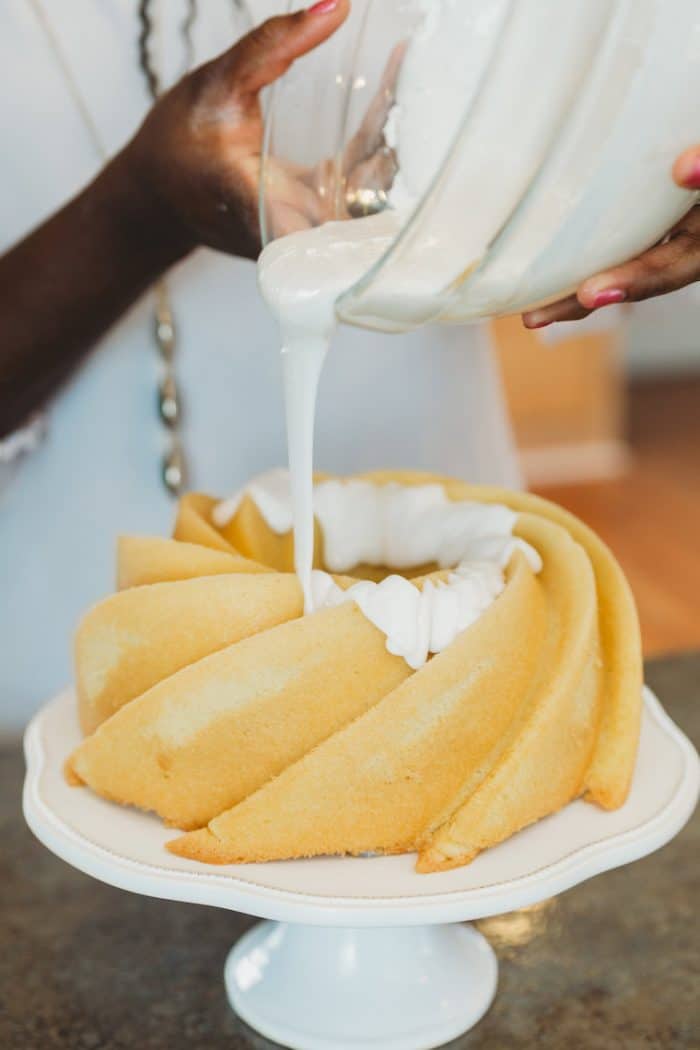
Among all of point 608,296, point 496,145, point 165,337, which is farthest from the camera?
point 165,337

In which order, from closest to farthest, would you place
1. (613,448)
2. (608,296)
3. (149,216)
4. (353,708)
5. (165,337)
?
(608,296) < (353,708) < (149,216) < (165,337) < (613,448)

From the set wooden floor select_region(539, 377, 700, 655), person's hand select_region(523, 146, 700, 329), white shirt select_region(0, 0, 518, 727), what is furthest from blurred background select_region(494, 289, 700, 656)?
person's hand select_region(523, 146, 700, 329)

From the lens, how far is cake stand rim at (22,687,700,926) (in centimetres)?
75

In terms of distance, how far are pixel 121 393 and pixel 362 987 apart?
65 cm

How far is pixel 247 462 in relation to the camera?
134 centimetres

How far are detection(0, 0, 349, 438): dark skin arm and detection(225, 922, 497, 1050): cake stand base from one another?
1.61 ft

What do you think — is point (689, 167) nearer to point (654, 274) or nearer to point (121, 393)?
point (654, 274)

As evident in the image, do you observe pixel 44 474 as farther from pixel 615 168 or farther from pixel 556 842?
→ pixel 615 168

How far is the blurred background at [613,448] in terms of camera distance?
359cm

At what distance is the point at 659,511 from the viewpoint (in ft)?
12.8

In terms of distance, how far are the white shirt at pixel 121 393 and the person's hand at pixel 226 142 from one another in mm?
286

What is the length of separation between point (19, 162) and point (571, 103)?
732 millimetres

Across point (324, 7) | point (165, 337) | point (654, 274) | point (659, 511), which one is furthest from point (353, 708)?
point (659, 511)

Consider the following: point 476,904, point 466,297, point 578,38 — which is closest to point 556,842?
point 476,904
